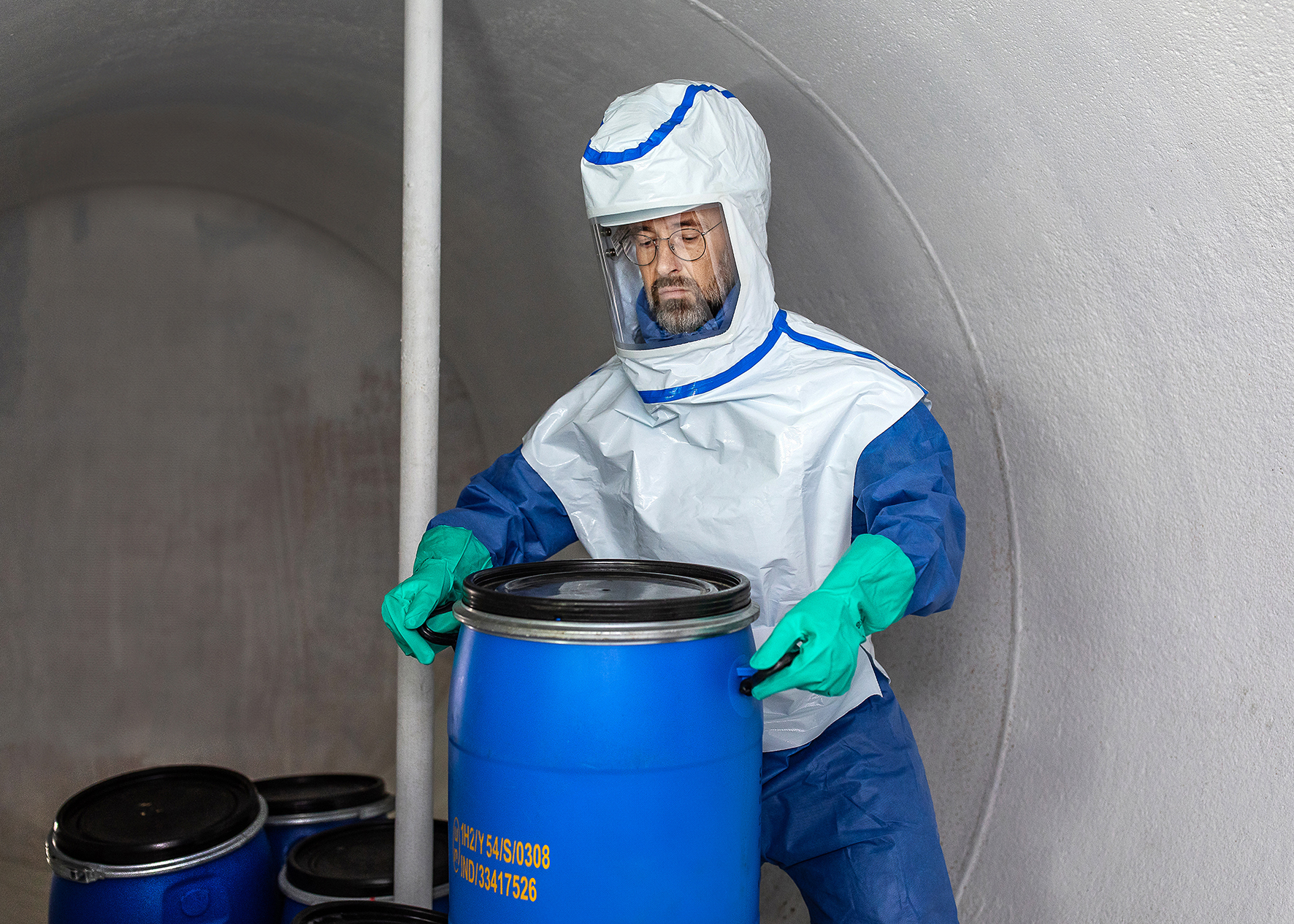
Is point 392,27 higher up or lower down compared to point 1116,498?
higher up

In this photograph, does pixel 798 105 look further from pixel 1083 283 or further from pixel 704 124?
pixel 1083 283

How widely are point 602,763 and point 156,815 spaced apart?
4.23 ft

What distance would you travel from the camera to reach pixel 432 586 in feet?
5.65

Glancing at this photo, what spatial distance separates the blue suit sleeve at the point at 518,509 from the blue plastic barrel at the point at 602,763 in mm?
549

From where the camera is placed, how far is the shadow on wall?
11.6 ft

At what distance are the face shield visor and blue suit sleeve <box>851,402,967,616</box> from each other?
34cm

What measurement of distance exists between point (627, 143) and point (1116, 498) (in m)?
0.98

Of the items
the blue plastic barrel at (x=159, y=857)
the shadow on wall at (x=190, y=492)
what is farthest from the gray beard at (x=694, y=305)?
the shadow on wall at (x=190, y=492)

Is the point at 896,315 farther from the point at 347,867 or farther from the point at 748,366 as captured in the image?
the point at 347,867


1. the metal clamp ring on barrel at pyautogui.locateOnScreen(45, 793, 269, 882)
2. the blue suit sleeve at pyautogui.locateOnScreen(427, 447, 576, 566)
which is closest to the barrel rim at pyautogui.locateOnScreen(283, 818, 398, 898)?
the metal clamp ring on barrel at pyautogui.locateOnScreen(45, 793, 269, 882)

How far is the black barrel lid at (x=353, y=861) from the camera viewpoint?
203 cm

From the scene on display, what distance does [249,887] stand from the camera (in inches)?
82.0

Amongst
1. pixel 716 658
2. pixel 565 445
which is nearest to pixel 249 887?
pixel 565 445

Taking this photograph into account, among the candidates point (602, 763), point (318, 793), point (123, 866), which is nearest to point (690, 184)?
point (602, 763)
